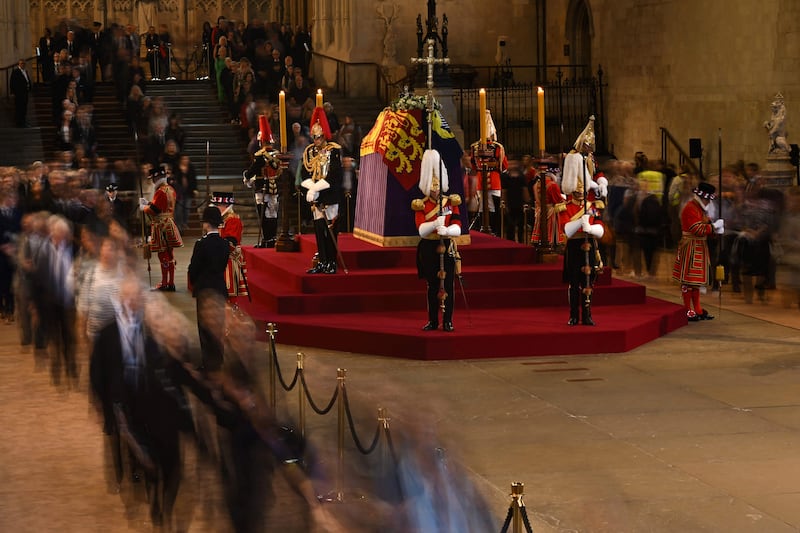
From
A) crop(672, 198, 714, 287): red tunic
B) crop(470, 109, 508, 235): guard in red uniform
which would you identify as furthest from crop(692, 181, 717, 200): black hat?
crop(470, 109, 508, 235): guard in red uniform

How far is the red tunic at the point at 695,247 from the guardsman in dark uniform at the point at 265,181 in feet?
20.9

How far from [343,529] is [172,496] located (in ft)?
3.80

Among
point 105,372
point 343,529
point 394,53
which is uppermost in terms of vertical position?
point 394,53

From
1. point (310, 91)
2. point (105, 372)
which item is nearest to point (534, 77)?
point (310, 91)

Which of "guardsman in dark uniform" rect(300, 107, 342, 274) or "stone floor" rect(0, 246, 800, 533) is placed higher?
"guardsman in dark uniform" rect(300, 107, 342, 274)

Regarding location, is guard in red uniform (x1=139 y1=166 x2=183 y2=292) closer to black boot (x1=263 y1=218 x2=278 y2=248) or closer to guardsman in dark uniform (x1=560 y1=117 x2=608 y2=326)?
black boot (x1=263 y1=218 x2=278 y2=248)

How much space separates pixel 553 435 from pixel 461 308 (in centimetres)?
563

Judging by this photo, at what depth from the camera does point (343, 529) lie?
9.48m

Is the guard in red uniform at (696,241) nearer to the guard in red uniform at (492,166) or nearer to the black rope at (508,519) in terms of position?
the guard in red uniform at (492,166)

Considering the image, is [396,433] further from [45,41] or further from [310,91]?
[45,41]

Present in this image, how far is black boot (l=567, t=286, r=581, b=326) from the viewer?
16.3 meters

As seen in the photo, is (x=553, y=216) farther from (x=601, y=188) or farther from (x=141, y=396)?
(x=141, y=396)

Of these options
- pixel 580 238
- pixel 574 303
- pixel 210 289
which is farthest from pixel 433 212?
pixel 210 289

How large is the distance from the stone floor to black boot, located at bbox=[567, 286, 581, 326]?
0.82 metres
